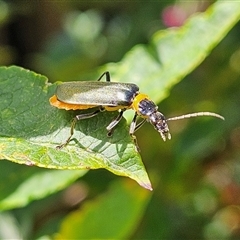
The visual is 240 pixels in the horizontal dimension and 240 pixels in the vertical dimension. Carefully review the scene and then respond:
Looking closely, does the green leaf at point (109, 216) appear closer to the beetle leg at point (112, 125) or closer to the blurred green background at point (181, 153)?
the blurred green background at point (181, 153)

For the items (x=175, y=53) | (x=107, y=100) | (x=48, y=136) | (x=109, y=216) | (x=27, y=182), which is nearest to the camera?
(x=48, y=136)

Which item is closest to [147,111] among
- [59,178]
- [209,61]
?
[59,178]

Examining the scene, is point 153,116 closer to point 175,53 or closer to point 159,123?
point 159,123

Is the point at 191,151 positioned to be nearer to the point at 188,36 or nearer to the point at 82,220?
the point at 188,36

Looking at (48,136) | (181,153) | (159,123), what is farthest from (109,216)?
(48,136)

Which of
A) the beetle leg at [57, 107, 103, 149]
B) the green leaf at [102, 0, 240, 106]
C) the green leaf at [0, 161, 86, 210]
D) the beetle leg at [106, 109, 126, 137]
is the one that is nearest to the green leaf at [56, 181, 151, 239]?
the green leaf at [0, 161, 86, 210]

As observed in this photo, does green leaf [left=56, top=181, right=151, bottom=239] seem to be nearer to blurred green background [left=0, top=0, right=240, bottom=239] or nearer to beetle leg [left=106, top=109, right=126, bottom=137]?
blurred green background [left=0, top=0, right=240, bottom=239]

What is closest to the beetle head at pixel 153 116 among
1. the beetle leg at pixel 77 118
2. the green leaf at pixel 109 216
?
the beetle leg at pixel 77 118
